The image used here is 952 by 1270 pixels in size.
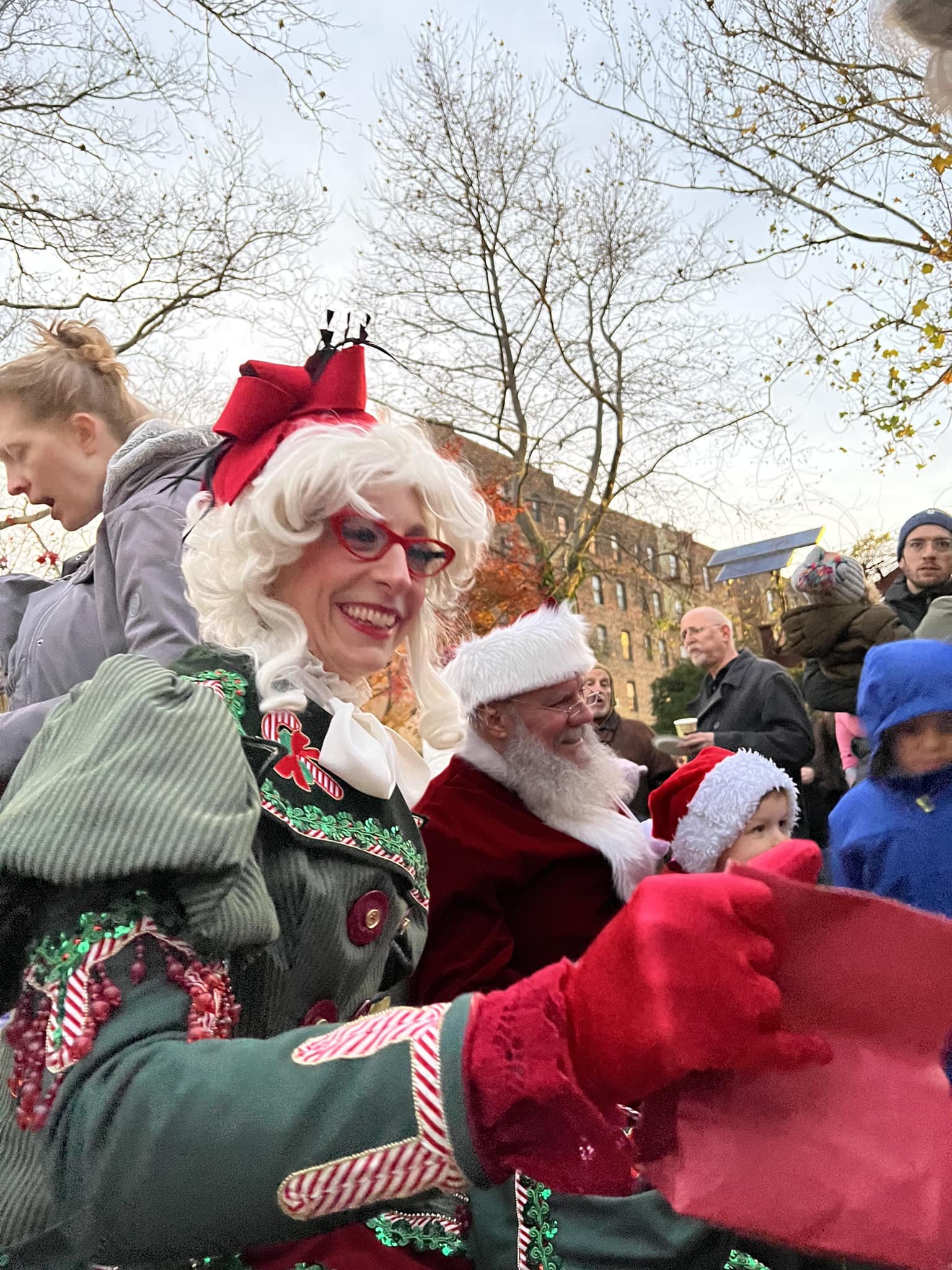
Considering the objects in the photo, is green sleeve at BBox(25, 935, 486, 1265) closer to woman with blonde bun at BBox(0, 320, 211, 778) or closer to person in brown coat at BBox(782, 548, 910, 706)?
woman with blonde bun at BBox(0, 320, 211, 778)

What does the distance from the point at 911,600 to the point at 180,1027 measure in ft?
15.2

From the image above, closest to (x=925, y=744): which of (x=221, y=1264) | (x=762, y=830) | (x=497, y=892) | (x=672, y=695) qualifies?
(x=762, y=830)

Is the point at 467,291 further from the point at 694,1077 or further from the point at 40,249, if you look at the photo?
the point at 694,1077

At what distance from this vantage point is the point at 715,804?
127 inches

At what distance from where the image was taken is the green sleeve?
2.93 feet

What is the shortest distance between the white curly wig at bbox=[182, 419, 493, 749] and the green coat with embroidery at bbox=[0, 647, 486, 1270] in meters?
0.35

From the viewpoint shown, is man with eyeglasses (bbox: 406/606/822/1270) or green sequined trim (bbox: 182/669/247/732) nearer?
green sequined trim (bbox: 182/669/247/732)

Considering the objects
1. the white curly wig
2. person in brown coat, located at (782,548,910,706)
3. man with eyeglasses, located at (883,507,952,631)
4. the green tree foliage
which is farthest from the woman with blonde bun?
the green tree foliage

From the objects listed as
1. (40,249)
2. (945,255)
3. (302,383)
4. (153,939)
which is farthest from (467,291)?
(153,939)

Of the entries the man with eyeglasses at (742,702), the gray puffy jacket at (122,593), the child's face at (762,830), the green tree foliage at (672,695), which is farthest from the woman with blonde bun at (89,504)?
the green tree foliage at (672,695)

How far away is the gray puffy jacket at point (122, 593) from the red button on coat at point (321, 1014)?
0.98 meters

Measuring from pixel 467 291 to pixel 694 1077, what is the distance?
1367 centimetres

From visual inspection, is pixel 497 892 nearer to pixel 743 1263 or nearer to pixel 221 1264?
pixel 743 1263

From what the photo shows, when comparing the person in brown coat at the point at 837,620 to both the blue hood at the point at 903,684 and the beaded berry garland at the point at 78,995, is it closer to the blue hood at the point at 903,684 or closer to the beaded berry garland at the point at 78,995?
the blue hood at the point at 903,684
